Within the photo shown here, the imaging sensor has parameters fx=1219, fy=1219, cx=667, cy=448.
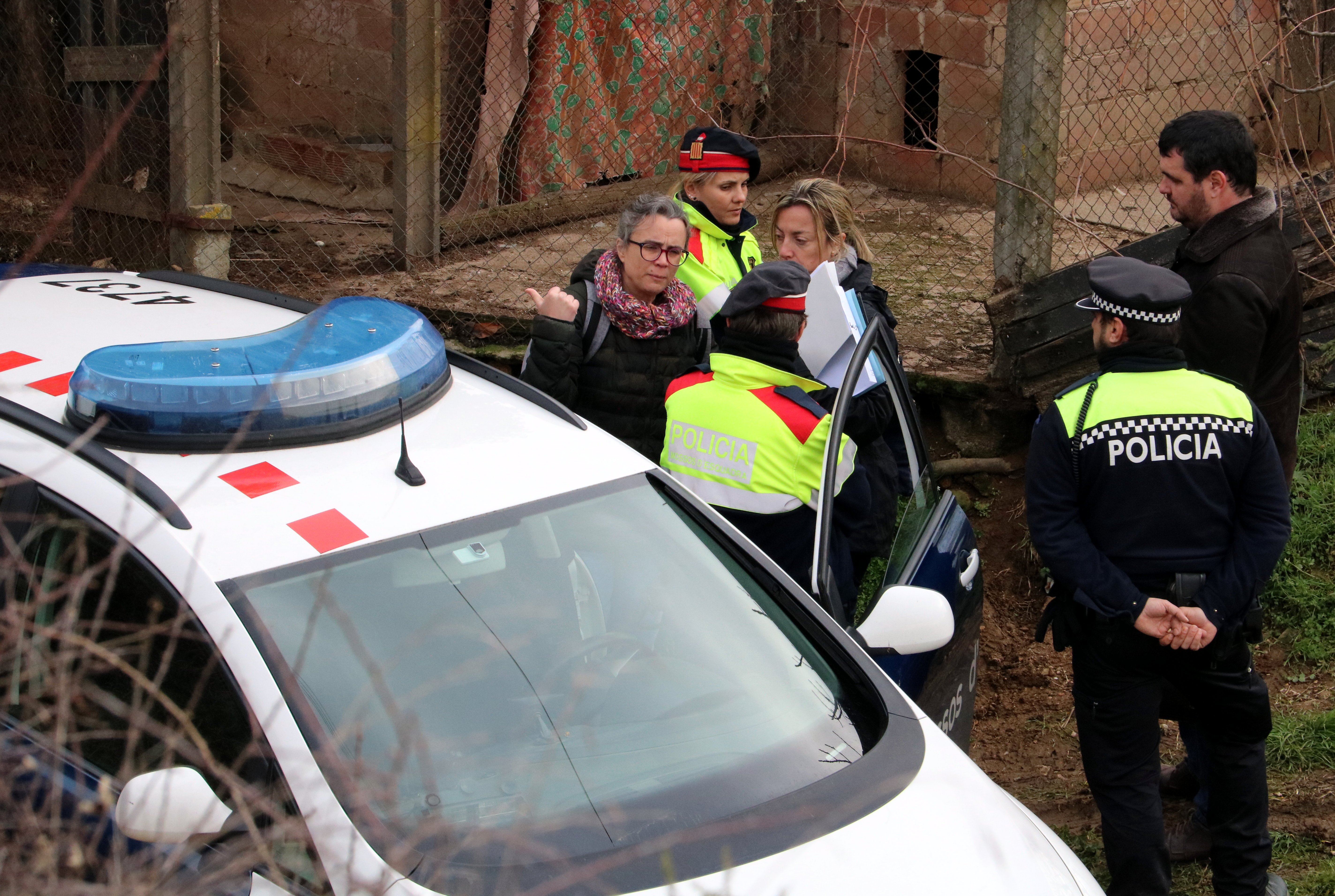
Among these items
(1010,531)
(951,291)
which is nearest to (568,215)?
(951,291)

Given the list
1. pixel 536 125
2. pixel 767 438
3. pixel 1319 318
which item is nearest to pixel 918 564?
pixel 767 438

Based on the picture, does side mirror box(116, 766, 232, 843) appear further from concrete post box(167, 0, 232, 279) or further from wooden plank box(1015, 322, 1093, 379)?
concrete post box(167, 0, 232, 279)

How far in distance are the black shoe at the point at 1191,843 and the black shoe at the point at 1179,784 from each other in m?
0.27

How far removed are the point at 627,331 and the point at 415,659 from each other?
5.94 ft

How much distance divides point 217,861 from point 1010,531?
4278 millimetres

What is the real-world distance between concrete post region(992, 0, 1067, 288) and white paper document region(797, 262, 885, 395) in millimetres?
1949

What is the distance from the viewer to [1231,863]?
327 cm

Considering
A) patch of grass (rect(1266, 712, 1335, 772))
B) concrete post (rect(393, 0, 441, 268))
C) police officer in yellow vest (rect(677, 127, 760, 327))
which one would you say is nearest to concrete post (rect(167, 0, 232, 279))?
concrete post (rect(393, 0, 441, 268))

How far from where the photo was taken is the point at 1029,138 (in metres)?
5.24

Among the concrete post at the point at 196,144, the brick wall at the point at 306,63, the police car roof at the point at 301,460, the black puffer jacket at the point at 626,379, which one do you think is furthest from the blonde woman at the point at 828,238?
the brick wall at the point at 306,63

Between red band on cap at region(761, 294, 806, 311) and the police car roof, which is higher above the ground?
red band on cap at region(761, 294, 806, 311)

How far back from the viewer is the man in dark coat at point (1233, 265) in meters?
3.52

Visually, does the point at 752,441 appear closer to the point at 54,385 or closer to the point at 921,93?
the point at 54,385

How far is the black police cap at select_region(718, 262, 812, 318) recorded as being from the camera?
3.22 meters
